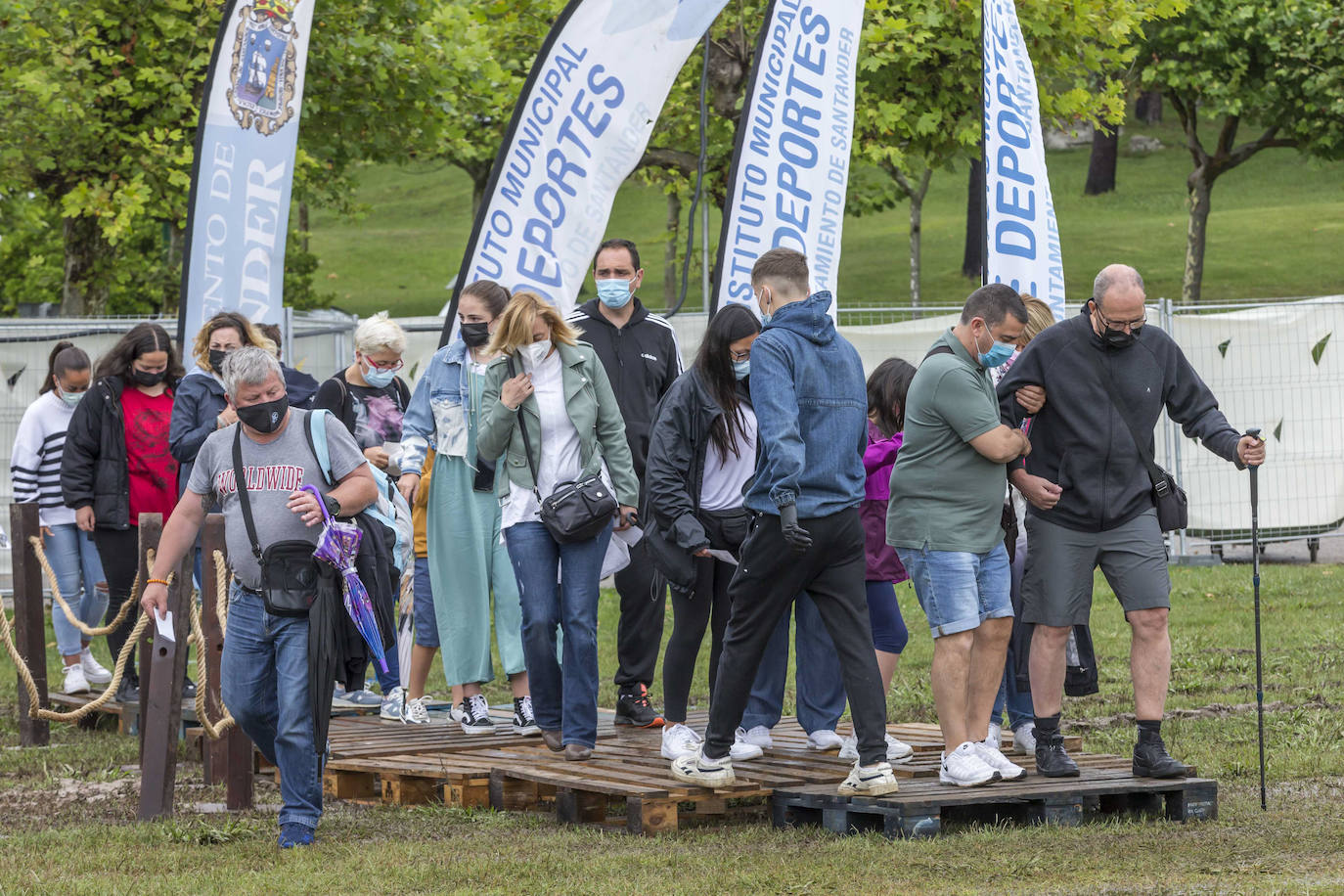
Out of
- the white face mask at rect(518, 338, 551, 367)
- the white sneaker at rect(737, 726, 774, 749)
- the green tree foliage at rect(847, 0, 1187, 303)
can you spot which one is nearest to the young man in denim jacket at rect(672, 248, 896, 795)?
the white sneaker at rect(737, 726, 774, 749)

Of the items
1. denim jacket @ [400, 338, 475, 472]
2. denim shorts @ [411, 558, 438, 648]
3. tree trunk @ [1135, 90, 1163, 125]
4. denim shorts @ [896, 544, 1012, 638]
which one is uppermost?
tree trunk @ [1135, 90, 1163, 125]

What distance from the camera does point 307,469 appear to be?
641 centimetres

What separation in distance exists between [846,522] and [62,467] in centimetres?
531

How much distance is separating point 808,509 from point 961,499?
0.59 meters

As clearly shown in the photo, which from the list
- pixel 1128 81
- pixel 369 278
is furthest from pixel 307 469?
pixel 369 278

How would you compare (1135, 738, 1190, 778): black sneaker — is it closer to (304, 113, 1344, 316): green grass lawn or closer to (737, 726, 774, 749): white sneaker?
(737, 726, 774, 749): white sneaker

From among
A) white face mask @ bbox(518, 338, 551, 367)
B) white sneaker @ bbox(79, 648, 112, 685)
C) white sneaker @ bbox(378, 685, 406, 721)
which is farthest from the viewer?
white sneaker @ bbox(79, 648, 112, 685)

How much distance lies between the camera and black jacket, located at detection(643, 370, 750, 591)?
273 inches

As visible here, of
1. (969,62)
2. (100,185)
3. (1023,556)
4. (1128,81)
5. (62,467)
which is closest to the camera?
(1023,556)

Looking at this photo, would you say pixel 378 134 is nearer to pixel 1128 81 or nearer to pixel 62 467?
pixel 62 467

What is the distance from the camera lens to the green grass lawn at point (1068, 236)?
37.9 metres

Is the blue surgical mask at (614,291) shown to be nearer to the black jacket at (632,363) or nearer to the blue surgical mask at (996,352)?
the black jacket at (632,363)

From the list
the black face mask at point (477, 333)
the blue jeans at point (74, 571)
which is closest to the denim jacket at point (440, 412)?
the black face mask at point (477, 333)

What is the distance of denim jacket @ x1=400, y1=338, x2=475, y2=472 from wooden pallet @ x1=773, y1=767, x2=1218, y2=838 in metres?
2.46
